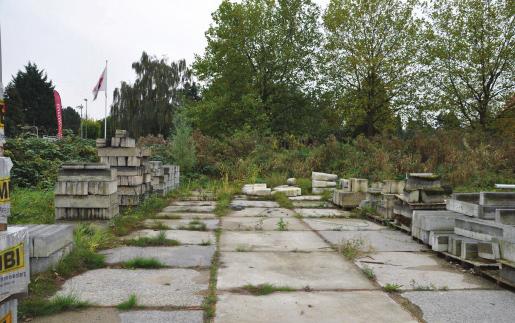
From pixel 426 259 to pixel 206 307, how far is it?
2828 mm

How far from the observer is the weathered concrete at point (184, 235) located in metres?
5.30

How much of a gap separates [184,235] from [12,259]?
12.2 ft

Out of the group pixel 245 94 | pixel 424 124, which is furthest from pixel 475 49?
pixel 245 94

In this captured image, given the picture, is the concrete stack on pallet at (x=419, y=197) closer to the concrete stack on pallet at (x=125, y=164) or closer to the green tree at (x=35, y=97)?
the concrete stack on pallet at (x=125, y=164)

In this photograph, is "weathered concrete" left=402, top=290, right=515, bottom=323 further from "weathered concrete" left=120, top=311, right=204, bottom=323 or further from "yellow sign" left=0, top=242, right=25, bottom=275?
"yellow sign" left=0, top=242, right=25, bottom=275

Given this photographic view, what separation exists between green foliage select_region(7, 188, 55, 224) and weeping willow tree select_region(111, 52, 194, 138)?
2266 centimetres

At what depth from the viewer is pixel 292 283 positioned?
11.6ft

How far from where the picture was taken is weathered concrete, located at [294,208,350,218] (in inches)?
309

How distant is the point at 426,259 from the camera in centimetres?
454

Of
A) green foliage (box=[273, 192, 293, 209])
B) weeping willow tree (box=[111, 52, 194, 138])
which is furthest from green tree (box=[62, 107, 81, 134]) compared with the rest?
green foliage (box=[273, 192, 293, 209])

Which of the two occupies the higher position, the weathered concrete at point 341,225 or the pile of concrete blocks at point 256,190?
the pile of concrete blocks at point 256,190

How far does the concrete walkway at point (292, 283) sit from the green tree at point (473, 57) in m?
19.1

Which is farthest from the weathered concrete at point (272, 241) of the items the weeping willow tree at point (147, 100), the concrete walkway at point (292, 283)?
the weeping willow tree at point (147, 100)

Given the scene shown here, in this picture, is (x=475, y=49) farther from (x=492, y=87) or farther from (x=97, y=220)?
(x=97, y=220)
